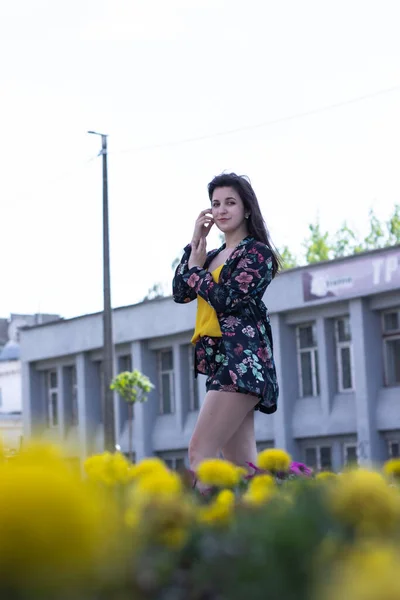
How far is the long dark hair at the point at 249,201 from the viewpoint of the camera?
5.85 metres

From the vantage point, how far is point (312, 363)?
38031 millimetres

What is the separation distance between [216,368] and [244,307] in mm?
293

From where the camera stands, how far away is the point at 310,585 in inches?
48.3

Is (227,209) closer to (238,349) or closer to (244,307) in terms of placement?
(244,307)

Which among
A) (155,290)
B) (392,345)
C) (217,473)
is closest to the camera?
(217,473)

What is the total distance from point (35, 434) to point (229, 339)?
410cm

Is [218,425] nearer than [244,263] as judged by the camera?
Yes

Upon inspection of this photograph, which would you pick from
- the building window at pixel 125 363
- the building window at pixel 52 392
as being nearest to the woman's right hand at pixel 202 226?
the building window at pixel 125 363

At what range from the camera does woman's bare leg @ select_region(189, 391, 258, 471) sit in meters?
5.19

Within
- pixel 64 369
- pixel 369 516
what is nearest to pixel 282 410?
pixel 64 369

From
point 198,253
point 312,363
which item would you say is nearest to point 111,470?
point 198,253

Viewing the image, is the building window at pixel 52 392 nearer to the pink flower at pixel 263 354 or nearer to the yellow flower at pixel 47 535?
the pink flower at pixel 263 354

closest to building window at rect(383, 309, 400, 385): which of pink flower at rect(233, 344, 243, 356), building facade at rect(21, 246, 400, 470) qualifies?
building facade at rect(21, 246, 400, 470)

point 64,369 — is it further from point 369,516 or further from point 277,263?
point 369,516
